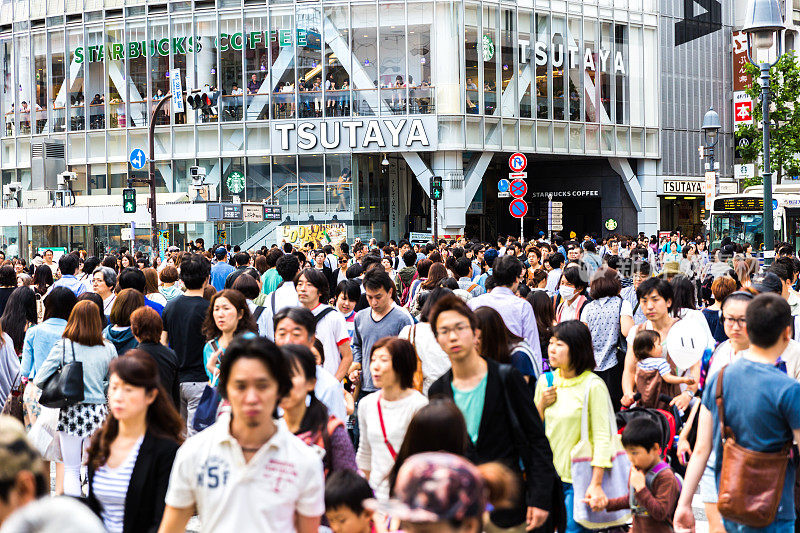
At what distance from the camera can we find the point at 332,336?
866cm

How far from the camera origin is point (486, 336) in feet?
19.3

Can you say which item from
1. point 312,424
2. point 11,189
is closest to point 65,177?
point 11,189

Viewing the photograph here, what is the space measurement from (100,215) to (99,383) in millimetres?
28374

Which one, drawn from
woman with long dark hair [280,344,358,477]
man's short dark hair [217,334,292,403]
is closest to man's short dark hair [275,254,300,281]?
woman with long dark hair [280,344,358,477]

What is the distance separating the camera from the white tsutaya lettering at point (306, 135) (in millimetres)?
40531

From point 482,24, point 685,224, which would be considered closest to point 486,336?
point 482,24

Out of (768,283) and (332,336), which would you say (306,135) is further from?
(768,283)

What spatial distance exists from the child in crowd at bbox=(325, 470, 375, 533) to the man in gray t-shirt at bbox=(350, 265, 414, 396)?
3767 millimetres

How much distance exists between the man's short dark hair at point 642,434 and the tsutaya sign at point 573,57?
119ft

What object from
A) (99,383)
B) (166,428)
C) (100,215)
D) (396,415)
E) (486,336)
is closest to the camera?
(166,428)

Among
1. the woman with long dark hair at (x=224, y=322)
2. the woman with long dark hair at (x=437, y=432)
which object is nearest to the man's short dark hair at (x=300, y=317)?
the woman with long dark hair at (x=224, y=322)

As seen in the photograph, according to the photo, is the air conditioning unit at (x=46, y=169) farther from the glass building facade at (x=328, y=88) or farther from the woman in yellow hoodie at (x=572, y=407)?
the woman in yellow hoodie at (x=572, y=407)

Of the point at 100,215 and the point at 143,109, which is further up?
the point at 143,109

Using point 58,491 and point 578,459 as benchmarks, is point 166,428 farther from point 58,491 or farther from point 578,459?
point 58,491
